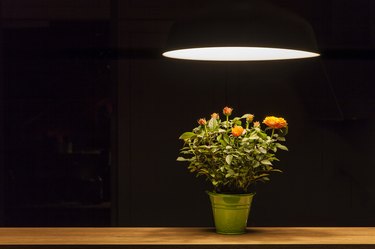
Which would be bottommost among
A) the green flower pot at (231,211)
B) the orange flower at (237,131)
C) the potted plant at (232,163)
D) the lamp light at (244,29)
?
the green flower pot at (231,211)

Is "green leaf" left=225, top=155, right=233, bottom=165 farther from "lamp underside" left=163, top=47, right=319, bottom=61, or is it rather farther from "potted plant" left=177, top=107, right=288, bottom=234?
"lamp underside" left=163, top=47, right=319, bottom=61

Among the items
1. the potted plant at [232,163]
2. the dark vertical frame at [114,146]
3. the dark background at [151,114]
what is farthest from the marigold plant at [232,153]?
the dark vertical frame at [114,146]

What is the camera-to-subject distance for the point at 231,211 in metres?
2.14

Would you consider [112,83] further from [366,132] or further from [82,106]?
[366,132]

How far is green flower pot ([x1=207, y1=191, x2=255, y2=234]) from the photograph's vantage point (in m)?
2.14

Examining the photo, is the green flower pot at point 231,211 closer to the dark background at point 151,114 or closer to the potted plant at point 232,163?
the potted plant at point 232,163

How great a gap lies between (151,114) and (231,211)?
85 cm

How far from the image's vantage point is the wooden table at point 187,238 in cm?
198

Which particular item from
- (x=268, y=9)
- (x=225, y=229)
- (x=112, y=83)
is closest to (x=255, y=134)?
(x=225, y=229)

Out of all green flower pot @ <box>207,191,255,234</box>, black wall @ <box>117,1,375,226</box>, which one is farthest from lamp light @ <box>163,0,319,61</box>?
black wall @ <box>117,1,375,226</box>

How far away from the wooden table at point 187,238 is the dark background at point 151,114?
0.55 m

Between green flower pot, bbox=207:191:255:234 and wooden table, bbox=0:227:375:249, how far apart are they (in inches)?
1.5

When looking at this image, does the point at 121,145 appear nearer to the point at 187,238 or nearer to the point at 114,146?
the point at 114,146

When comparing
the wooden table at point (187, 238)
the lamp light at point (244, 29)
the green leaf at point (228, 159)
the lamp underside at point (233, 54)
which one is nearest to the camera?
the lamp light at point (244, 29)
